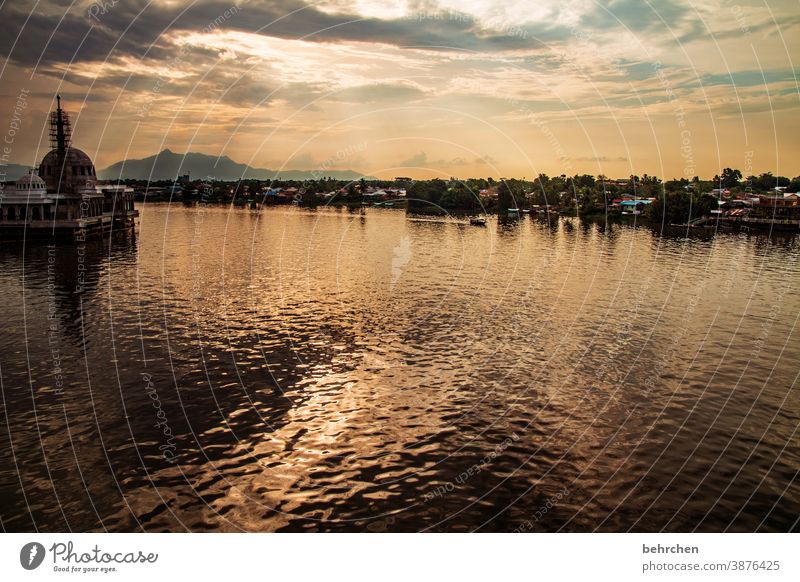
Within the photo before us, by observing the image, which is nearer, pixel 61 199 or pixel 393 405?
pixel 393 405

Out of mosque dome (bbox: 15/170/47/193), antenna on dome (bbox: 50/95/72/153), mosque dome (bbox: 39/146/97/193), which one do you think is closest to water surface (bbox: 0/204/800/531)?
mosque dome (bbox: 15/170/47/193)

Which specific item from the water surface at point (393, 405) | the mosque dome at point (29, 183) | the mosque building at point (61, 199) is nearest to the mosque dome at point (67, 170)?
the mosque building at point (61, 199)

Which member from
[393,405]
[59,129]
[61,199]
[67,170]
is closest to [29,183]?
[61,199]

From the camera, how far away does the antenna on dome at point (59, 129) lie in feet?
452

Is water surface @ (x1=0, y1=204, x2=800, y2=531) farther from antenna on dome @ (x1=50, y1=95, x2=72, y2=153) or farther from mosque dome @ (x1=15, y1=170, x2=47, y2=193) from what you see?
antenna on dome @ (x1=50, y1=95, x2=72, y2=153)

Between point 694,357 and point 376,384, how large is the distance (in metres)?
27.8

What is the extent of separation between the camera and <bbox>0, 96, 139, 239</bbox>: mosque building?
369 ft

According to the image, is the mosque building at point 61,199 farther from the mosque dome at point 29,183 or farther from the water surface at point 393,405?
the water surface at point 393,405

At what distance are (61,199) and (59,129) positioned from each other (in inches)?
1257

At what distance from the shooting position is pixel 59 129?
139500mm

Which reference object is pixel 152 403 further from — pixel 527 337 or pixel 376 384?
pixel 527 337

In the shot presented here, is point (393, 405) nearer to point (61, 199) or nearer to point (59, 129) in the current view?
point (61, 199)

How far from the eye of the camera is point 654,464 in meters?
28.8

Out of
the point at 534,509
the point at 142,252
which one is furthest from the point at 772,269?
the point at 142,252
